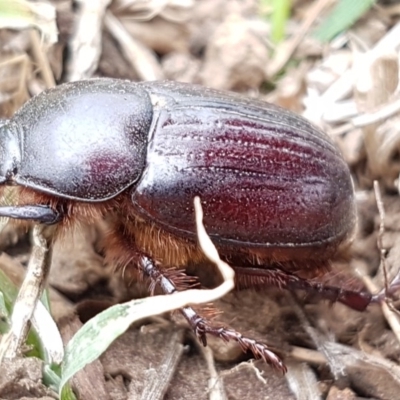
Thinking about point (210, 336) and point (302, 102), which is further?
point (302, 102)

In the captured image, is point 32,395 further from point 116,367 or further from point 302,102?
point 302,102

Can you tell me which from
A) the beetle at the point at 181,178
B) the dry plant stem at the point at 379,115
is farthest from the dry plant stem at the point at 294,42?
the beetle at the point at 181,178

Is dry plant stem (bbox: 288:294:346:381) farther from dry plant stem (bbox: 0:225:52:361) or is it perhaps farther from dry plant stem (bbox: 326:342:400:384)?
dry plant stem (bbox: 0:225:52:361)

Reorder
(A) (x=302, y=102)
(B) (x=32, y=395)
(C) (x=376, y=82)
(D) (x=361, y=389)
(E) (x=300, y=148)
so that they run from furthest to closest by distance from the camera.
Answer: (A) (x=302, y=102)
(C) (x=376, y=82)
(E) (x=300, y=148)
(D) (x=361, y=389)
(B) (x=32, y=395)

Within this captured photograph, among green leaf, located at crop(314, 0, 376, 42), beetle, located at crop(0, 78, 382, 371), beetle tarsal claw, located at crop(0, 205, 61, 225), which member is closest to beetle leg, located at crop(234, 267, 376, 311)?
beetle, located at crop(0, 78, 382, 371)

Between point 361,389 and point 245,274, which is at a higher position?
point 245,274

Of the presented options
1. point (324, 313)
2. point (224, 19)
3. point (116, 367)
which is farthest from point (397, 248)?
point (224, 19)
